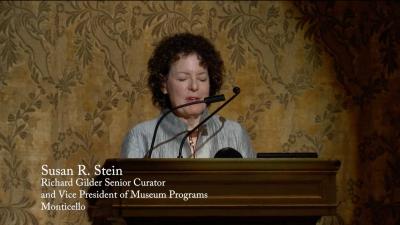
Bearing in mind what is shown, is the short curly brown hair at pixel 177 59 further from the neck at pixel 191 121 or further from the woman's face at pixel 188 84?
the neck at pixel 191 121

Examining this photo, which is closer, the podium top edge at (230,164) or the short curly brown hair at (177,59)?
the podium top edge at (230,164)

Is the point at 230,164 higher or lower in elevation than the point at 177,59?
lower

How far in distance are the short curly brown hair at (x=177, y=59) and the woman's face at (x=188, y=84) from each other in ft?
0.09

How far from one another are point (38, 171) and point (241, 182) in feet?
3.83

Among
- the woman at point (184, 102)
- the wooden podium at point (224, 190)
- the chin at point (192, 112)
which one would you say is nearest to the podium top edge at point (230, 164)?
the wooden podium at point (224, 190)

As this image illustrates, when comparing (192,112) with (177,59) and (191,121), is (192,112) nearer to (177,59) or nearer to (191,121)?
(191,121)

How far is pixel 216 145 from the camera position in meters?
2.75

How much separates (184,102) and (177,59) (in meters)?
0.18

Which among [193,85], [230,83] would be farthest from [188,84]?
[230,83]

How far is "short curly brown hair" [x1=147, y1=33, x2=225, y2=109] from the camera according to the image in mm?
2885

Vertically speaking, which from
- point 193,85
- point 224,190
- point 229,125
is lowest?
point 224,190

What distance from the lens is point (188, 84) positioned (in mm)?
2803

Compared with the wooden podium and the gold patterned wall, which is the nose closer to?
the gold patterned wall

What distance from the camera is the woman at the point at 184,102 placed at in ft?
8.93
